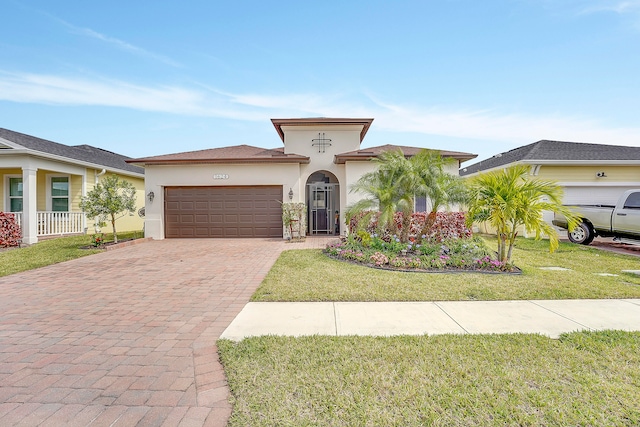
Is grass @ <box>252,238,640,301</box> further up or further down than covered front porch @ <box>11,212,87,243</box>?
further down

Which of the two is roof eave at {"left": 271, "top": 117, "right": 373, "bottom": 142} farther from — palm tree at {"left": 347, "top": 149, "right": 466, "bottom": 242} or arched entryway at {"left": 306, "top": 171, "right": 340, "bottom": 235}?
Result: palm tree at {"left": 347, "top": 149, "right": 466, "bottom": 242}

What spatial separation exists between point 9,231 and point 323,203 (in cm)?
1258

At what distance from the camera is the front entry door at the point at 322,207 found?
47.8 feet

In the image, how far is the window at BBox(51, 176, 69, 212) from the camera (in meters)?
14.6

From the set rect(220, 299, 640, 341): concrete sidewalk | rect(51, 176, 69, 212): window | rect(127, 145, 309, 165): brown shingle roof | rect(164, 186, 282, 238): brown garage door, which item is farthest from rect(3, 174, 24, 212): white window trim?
rect(220, 299, 640, 341): concrete sidewalk

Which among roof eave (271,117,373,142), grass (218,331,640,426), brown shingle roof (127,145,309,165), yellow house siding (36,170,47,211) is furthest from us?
yellow house siding (36,170,47,211)

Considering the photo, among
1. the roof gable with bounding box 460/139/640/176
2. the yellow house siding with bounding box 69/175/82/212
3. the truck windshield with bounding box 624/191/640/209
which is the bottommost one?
the truck windshield with bounding box 624/191/640/209

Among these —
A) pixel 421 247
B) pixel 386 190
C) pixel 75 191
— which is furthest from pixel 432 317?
pixel 75 191

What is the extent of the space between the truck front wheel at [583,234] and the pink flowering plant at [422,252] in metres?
4.88

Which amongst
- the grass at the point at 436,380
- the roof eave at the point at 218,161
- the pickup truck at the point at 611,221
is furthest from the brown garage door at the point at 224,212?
the pickup truck at the point at 611,221

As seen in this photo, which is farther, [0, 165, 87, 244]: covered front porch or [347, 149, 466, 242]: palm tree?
[0, 165, 87, 244]: covered front porch

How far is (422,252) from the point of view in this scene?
311 inches

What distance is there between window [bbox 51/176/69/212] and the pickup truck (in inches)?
827

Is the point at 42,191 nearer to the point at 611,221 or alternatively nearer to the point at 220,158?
the point at 220,158
